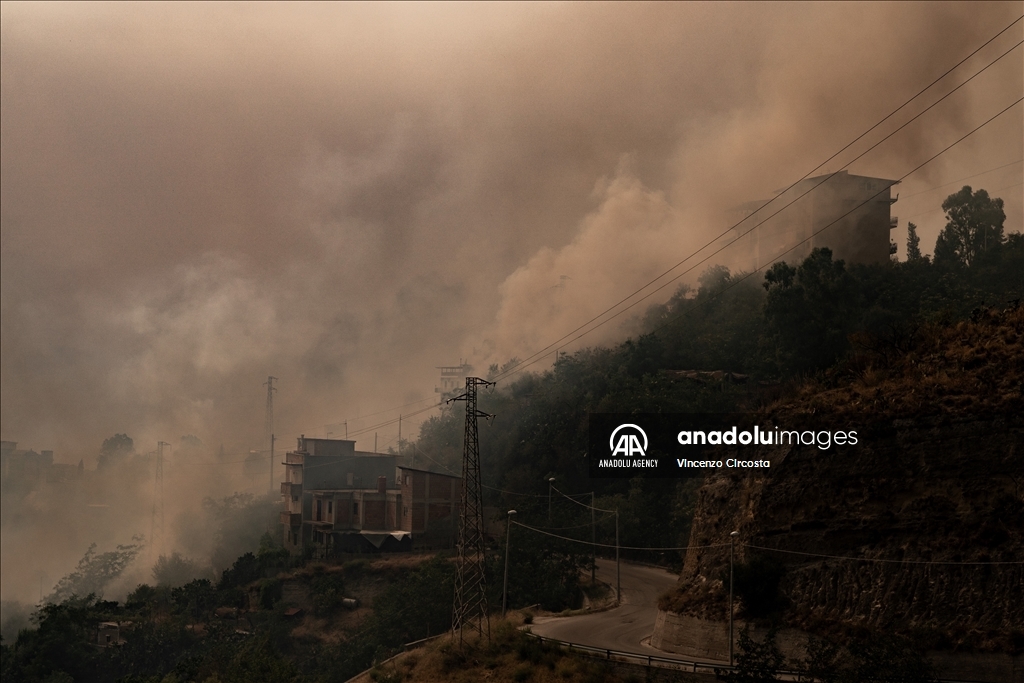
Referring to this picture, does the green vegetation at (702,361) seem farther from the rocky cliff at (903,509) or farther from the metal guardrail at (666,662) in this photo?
the metal guardrail at (666,662)

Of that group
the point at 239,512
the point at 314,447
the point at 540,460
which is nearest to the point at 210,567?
the point at 239,512

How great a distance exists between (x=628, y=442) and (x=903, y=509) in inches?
1123

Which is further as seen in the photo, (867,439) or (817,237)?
(817,237)

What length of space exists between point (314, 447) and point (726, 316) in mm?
31209

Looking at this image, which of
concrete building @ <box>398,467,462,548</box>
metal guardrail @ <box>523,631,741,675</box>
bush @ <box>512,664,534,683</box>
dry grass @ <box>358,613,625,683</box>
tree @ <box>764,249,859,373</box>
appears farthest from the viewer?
concrete building @ <box>398,467,462,548</box>

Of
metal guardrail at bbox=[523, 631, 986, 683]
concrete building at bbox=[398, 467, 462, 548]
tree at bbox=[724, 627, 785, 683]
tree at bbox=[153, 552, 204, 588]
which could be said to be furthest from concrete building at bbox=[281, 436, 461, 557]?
tree at bbox=[724, 627, 785, 683]

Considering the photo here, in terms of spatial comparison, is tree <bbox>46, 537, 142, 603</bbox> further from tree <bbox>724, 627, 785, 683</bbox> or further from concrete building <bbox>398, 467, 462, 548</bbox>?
tree <bbox>724, 627, 785, 683</bbox>

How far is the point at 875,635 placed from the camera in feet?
77.4

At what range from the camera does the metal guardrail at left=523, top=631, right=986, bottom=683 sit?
23984 mm

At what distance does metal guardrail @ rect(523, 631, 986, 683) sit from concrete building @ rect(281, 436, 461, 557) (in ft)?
92.4

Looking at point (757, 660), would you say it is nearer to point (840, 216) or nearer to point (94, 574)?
point (840, 216)

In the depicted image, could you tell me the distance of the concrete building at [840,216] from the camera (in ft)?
203

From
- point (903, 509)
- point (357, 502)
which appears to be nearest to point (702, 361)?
point (357, 502)

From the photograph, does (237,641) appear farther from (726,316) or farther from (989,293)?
(989,293)
